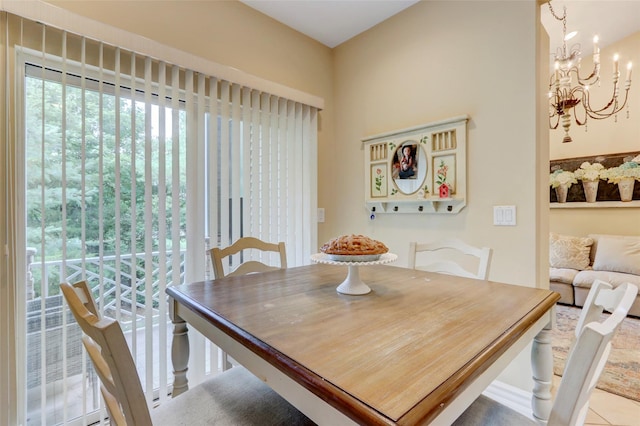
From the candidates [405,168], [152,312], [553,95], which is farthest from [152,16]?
[553,95]

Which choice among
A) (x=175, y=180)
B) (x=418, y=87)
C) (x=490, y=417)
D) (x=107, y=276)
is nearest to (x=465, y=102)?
(x=418, y=87)

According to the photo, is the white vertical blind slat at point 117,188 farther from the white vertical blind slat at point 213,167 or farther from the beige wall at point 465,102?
the beige wall at point 465,102

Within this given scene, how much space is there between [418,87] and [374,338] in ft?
6.74

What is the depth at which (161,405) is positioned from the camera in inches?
39.8

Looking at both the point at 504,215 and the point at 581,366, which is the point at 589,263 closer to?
the point at 504,215

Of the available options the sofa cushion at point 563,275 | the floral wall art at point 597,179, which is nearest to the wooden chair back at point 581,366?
the sofa cushion at point 563,275

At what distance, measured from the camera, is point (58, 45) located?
59.8 inches

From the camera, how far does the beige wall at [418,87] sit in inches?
69.6

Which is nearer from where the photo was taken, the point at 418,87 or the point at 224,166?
the point at 224,166

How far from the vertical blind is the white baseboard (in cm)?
178

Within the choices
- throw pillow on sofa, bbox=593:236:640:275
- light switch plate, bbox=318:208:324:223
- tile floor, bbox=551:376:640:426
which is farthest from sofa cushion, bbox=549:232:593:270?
light switch plate, bbox=318:208:324:223

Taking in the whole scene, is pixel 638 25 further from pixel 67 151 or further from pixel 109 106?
pixel 67 151

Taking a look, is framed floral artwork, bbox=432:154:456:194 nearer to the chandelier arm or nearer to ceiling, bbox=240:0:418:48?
ceiling, bbox=240:0:418:48

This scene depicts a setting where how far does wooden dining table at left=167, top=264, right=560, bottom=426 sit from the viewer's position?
562 millimetres
